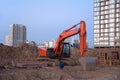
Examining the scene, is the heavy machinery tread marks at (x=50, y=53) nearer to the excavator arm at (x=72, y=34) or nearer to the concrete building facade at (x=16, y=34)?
the excavator arm at (x=72, y=34)

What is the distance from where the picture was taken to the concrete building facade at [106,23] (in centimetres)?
2775

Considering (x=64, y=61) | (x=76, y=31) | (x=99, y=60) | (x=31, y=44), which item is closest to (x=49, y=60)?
(x=64, y=61)

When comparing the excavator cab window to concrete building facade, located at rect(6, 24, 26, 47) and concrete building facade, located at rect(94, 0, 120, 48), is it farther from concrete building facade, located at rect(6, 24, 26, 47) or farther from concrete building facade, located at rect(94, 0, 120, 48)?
concrete building facade, located at rect(6, 24, 26, 47)

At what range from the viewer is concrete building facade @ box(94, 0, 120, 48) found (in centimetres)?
2775

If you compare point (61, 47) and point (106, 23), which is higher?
point (106, 23)

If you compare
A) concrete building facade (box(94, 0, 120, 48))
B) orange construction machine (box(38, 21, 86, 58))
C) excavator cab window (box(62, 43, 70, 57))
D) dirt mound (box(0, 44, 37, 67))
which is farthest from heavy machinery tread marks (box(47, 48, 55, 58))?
dirt mound (box(0, 44, 37, 67))

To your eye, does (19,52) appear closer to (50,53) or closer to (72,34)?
(50,53)

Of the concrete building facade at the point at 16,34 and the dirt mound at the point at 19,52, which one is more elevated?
the concrete building facade at the point at 16,34

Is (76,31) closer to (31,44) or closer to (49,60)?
(49,60)

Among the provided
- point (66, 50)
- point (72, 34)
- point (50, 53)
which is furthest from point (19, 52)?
point (72, 34)

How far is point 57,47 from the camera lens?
2347cm

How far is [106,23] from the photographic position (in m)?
28.7

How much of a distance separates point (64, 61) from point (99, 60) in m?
5.43

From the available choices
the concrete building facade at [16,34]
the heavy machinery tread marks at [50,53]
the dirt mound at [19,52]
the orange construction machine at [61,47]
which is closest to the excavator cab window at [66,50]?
the orange construction machine at [61,47]
